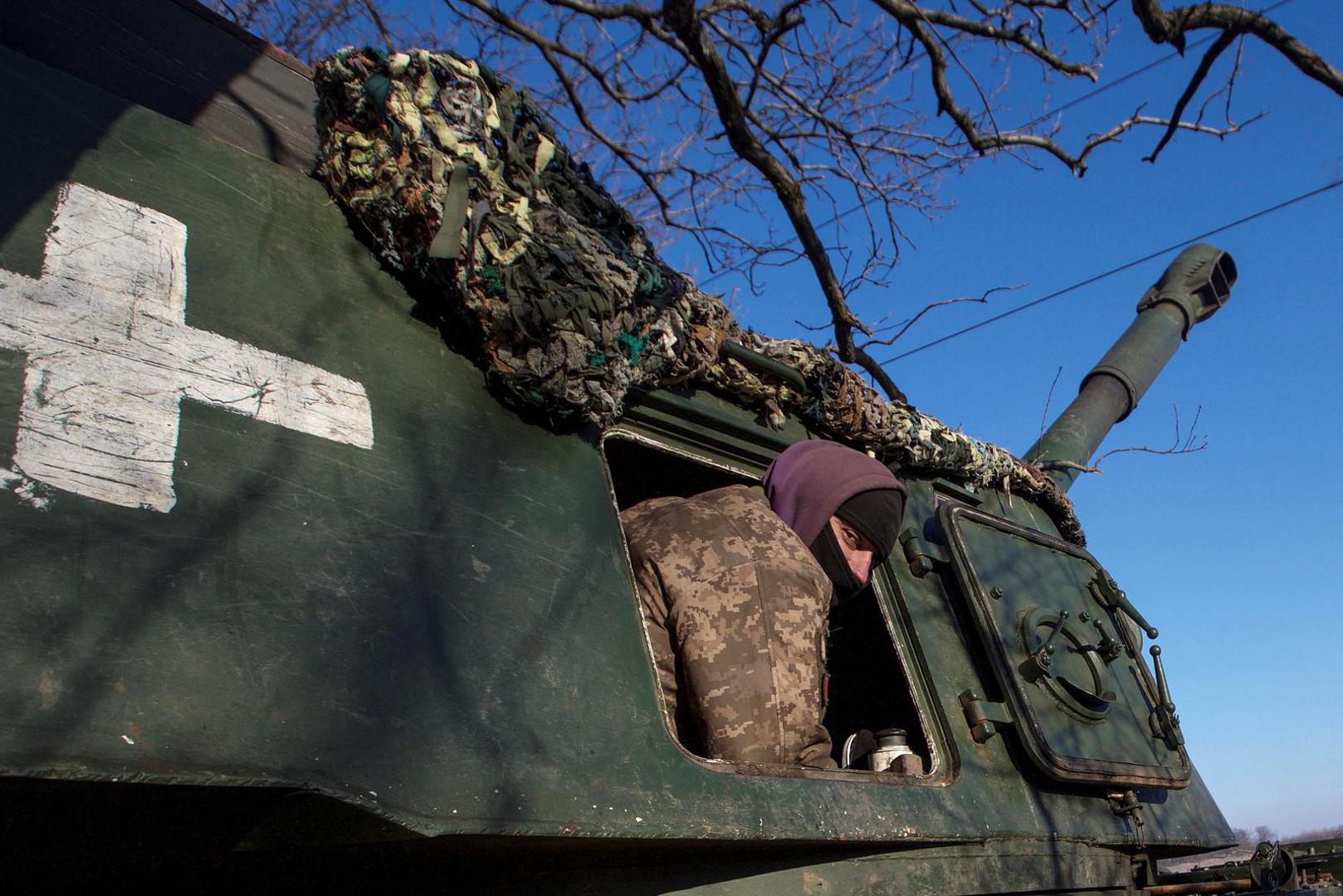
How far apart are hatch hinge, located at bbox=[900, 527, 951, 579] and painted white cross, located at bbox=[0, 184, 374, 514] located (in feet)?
5.81

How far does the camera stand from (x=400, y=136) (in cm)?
212

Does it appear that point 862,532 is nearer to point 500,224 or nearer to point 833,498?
point 833,498

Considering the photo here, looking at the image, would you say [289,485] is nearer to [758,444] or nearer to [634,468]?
[758,444]

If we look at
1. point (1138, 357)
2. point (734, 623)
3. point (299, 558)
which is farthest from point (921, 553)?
point (1138, 357)

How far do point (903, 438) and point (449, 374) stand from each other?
1.73 metres

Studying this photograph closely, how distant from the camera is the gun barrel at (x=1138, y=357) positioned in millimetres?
5102

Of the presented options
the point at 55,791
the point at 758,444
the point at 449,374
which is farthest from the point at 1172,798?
the point at 55,791

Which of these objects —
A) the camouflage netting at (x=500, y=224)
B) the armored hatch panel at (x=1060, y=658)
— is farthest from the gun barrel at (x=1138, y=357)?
the camouflage netting at (x=500, y=224)

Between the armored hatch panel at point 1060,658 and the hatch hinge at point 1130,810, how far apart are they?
0.04 m

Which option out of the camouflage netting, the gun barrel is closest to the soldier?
the camouflage netting

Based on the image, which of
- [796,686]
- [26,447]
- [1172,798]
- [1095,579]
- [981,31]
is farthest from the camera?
[981,31]

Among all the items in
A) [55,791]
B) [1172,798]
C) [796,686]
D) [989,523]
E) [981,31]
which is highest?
[981,31]

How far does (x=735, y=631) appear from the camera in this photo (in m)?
2.37

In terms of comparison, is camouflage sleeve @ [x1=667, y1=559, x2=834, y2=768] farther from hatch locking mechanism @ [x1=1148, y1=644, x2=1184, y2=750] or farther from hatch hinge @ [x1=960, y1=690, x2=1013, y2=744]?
hatch locking mechanism @ [x1=1148, y1=644, x2=1184, y2=750]
